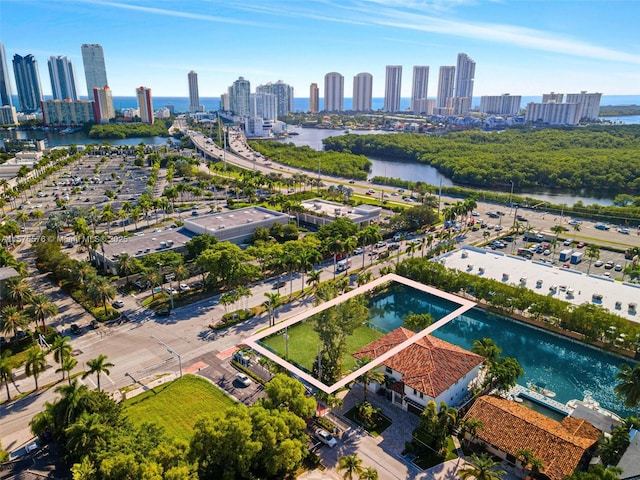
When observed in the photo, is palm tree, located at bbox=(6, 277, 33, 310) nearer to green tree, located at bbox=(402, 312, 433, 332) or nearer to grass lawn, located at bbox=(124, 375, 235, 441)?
grass lawn, located at bbox=(124, 375, 235, 441)

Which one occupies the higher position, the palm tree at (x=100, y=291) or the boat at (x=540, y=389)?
the palm tree at (x=100, y=291)

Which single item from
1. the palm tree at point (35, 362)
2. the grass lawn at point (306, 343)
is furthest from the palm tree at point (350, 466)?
the palm tree at point (35, 362)

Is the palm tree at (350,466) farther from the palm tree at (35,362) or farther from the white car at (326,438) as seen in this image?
the palm tree at (35,362)

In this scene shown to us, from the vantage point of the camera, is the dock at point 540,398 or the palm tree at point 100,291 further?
the palm tree at point 100,291

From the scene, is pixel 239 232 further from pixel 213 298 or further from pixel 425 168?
pixel 425 168

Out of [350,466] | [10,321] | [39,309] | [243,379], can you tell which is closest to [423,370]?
[350,466]

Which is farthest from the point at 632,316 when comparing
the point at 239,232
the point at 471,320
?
the point at 239,232

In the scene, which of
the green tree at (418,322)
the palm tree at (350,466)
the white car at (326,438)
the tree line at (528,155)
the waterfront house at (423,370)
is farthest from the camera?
the tree line at (528,155)

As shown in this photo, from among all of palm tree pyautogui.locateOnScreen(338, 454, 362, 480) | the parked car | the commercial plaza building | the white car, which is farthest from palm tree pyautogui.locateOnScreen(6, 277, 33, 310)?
palm tree pyautogui.locateOnScreen(338, 454, 362, 480)
